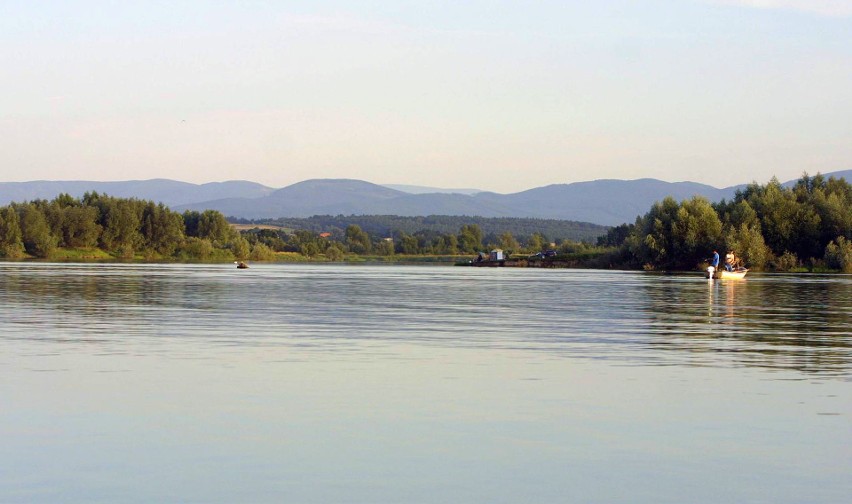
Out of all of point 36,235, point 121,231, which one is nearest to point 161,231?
point 121,231

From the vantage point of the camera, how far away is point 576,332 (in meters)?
27.1

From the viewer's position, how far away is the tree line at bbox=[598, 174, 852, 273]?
108125 millimetres

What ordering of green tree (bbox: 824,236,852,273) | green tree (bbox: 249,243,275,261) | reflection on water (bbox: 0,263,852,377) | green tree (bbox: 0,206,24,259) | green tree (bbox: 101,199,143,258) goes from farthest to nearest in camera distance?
1. green tree (bbox: 249,243,275,261)
2. green tree (bbox: 101,199,143,258)
3. green tree (bbox: 0,206,24,259)
4. green tree (bbox: 824,236,852,273)
5. reflection on water (bbox: 0,263,852,377)

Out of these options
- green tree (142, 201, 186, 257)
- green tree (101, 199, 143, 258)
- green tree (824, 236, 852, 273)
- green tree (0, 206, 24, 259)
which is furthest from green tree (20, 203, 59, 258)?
green tree (824, 236, 852, 273)

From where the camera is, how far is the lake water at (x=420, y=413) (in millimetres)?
10000

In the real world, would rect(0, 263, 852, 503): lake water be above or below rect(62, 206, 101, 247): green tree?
below

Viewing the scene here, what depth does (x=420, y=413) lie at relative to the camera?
13742 millimetres

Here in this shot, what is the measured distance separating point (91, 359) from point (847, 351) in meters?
14.4

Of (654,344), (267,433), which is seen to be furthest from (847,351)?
(267,433)

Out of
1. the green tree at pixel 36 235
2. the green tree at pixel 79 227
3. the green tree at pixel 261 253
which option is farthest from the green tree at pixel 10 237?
the green tree at pixel 261 253

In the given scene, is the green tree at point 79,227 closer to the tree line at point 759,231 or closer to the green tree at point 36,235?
the green tree at point 36,235

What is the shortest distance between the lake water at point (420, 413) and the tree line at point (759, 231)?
83.8 m

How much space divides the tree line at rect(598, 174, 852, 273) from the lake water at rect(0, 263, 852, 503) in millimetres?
83761

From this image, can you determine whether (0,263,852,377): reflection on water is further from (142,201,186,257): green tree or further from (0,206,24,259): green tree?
(142,201,186,257): green tree
